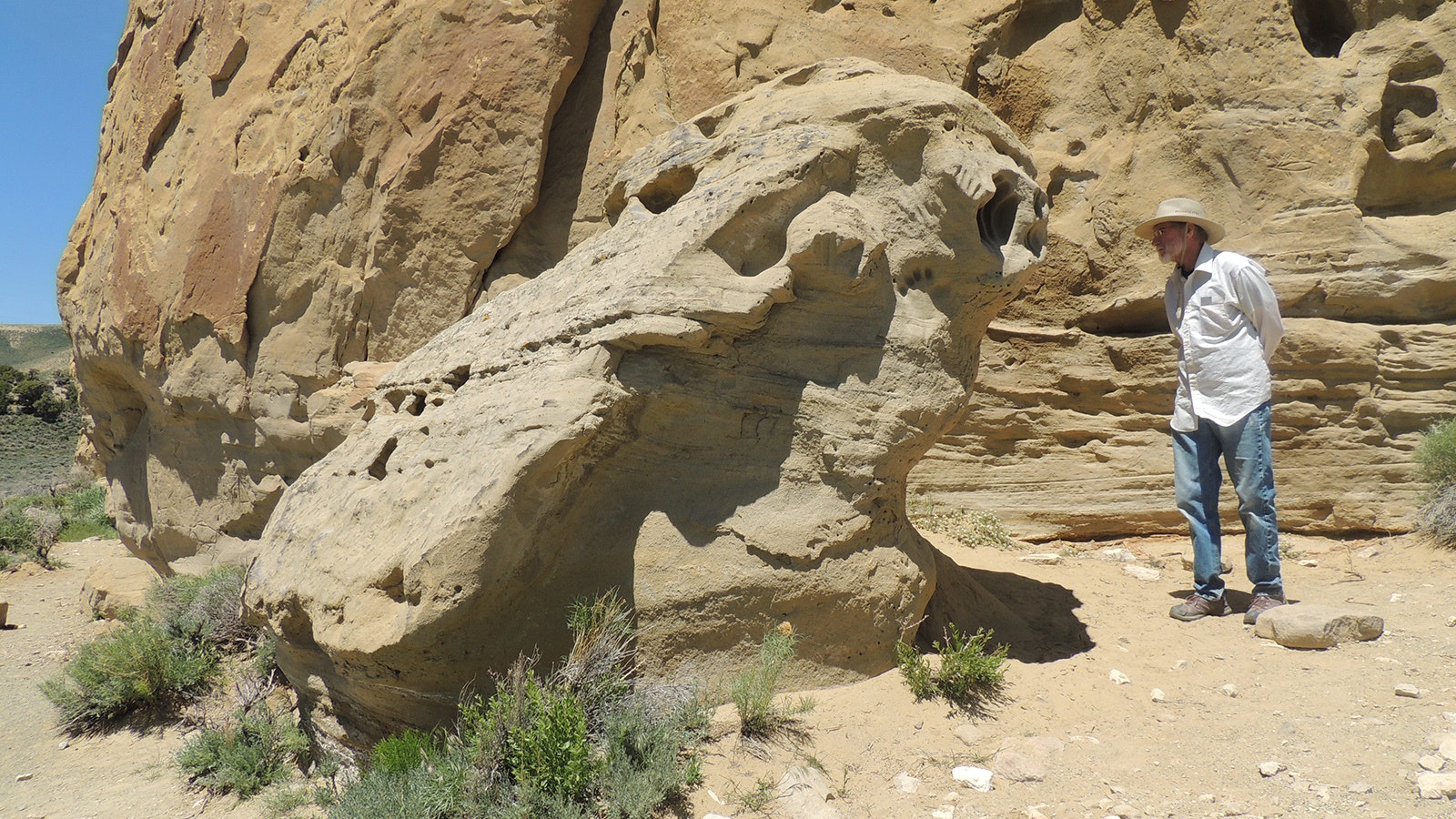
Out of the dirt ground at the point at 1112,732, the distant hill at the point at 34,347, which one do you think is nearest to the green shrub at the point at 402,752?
the dirt ground at the point at 1112,732

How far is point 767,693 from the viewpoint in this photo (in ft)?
11.0

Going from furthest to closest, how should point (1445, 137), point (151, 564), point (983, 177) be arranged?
point (151, 564) → point (1445, 137) → point (983, 177)

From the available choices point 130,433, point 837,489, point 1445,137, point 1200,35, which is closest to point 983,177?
point 837,489

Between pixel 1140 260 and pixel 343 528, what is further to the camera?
pixel 1140 260

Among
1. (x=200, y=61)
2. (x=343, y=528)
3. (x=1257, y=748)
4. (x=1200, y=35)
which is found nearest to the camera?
(x=1257, y=748)

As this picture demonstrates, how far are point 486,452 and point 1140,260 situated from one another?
4.56m

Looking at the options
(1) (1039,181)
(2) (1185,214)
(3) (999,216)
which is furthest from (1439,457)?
(3) (999,216)

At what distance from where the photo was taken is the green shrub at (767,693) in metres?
3.36

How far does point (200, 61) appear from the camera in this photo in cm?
713

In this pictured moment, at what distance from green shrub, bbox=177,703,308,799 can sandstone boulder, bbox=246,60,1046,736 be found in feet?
1.20

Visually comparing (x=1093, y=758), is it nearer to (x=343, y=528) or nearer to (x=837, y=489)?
(x=837, y=489)

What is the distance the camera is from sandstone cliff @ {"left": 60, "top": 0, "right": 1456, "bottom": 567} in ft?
18.2

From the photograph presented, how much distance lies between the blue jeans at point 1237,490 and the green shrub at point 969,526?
1644 millimetres

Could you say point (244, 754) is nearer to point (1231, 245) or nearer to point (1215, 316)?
point (1215, 316)
